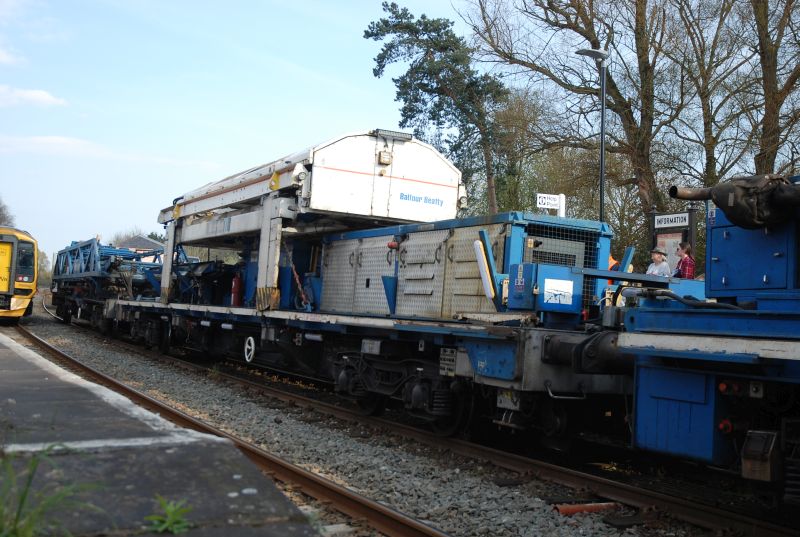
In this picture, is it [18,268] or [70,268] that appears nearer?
[18,268]

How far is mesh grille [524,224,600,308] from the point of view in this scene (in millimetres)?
8953

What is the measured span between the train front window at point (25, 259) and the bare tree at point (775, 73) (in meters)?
23.8

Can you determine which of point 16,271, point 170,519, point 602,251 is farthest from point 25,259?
point 170,519

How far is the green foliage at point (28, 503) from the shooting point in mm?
2955

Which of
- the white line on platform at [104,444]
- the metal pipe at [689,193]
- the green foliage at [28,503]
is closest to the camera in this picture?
the green foliage at [28,503]

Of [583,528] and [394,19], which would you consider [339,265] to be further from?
[394,19]

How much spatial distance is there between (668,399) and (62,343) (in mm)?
19182

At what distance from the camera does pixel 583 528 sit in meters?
5.70

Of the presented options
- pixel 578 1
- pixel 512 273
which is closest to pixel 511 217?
pixel 512 273

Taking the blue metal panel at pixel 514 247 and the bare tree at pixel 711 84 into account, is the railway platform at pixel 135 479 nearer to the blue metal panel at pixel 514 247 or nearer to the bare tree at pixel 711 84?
the blue metal panel at pixel 514 247

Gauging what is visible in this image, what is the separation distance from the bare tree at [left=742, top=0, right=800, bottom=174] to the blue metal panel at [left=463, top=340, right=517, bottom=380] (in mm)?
13492

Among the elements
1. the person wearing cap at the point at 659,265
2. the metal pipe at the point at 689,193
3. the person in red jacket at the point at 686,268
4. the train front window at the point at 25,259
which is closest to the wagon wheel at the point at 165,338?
the train front window at the point at 25,259

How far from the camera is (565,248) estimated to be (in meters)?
9.39

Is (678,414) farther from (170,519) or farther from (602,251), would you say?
(602,251)
